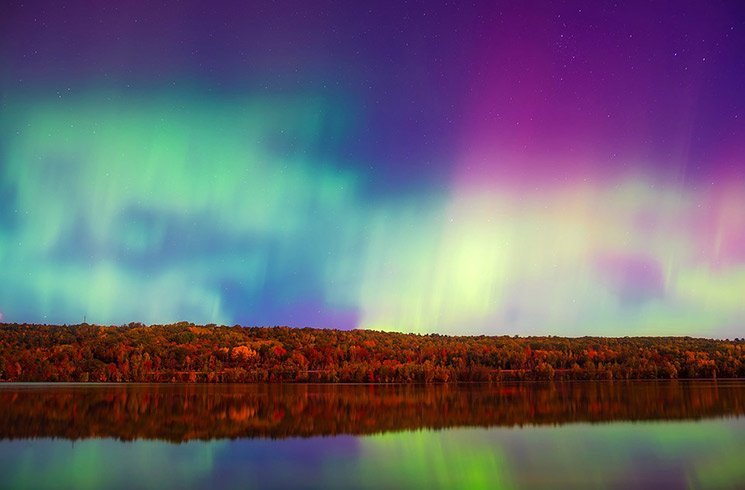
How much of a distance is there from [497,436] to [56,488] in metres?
19.8

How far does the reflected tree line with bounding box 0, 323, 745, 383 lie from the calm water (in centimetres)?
7200

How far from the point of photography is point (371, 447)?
96.3 ft


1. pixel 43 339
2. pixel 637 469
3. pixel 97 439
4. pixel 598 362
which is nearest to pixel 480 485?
pixel 637 469

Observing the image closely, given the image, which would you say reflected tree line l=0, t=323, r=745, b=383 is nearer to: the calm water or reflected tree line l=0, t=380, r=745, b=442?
reflected tree line l=0, t=380, r=745, b=442

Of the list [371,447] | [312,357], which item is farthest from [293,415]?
[312,357]

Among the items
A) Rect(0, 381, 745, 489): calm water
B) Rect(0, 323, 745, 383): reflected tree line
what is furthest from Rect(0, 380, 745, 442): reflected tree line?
Rect(0, 323, 745, 383): reflected tree line

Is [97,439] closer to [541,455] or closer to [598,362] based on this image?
[541,455]

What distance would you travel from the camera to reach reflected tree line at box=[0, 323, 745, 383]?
122 m

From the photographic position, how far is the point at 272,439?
32219 mm

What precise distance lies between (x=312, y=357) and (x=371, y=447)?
11394cm

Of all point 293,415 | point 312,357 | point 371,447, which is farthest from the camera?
point 312,357

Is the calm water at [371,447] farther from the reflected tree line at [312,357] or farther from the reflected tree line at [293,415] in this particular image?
the reflected tree line at [312,357]

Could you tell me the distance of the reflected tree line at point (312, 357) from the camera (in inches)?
4791

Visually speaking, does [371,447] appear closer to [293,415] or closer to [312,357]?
[293,415]
